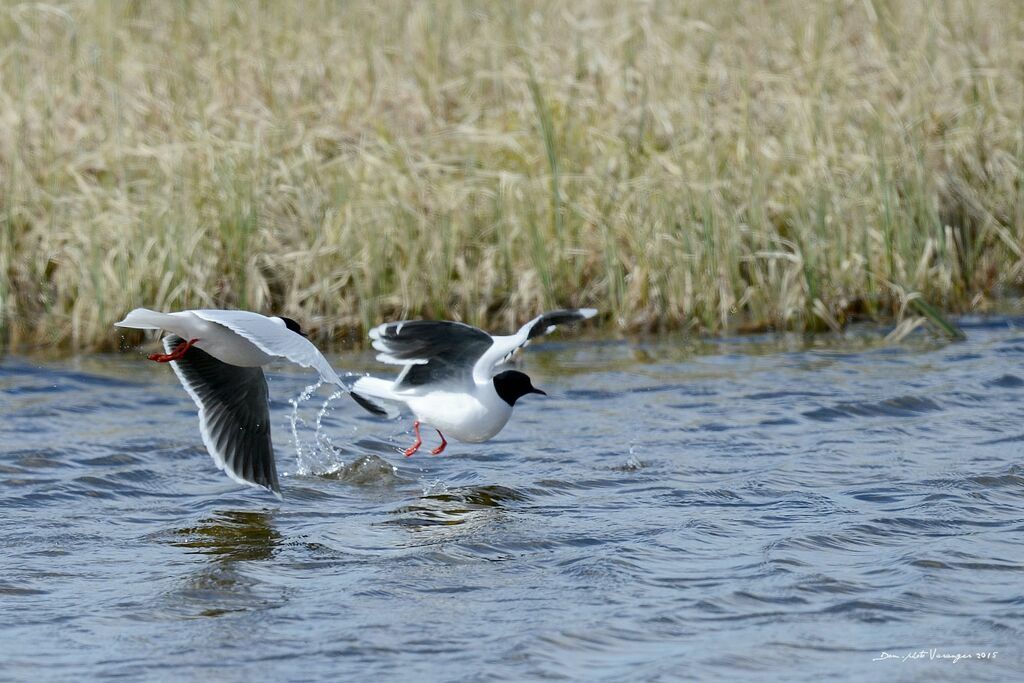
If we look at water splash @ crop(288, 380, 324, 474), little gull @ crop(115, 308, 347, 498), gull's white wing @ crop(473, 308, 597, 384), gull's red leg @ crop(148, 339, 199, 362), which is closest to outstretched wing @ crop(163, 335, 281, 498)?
little gull @ crop(115, 308, 347, 498)

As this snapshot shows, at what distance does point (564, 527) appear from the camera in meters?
5.94

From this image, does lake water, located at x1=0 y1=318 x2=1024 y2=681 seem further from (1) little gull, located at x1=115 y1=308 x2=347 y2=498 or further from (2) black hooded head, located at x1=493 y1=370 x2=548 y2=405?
(2) black hooded head, located at x1=493 y1=370 x2=548 y2=405

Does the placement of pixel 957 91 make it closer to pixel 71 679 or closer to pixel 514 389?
pixel 514 389

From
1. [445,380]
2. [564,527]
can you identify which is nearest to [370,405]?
[445,380]

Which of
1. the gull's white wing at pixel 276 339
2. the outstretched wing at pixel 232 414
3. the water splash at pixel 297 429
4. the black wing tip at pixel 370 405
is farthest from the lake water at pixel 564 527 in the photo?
the gull's white wing at pixel 276 339

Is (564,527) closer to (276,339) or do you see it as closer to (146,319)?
(276,339)

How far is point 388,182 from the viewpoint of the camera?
30.7 feet

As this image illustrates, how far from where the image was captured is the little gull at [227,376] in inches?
231

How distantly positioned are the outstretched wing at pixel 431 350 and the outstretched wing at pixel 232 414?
62 cm

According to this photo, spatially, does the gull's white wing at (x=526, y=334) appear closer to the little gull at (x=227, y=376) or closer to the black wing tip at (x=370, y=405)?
the black wing tip at (x=370, y=405)

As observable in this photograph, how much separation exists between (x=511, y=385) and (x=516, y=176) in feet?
8.54

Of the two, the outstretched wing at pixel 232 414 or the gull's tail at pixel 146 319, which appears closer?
the gull's tail at pixel 146 319

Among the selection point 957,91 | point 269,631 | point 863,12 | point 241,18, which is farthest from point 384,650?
point 863,12

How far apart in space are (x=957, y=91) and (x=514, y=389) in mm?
5090
